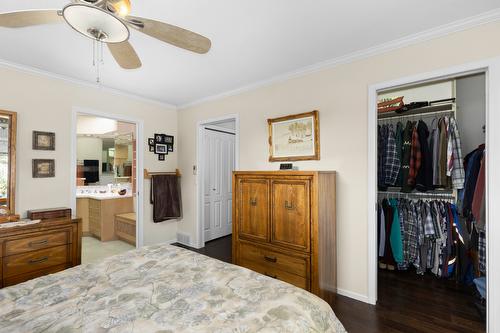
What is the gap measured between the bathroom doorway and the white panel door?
1.15 meters

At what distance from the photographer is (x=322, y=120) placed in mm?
2709

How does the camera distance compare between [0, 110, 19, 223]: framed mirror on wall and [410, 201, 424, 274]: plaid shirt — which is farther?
[410, 201, 424, 274]: plaid shirt

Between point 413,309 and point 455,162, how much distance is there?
1516mm

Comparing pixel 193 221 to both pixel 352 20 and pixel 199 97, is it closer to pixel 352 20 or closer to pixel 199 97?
pixel 199 97

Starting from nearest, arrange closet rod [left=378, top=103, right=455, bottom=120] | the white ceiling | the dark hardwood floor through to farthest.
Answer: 1. the white ceiling
2. the dark hardwood floor
3. closet rod [left=378, top=103, right=455, bottom=120]

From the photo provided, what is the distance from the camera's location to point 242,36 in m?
2.14

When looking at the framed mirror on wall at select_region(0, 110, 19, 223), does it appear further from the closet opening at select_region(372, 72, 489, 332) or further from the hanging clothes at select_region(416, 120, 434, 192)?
the hanging clothes at select_region(416, 120, 434, 192)

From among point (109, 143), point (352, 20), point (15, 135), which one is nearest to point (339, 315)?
point (352, 20)

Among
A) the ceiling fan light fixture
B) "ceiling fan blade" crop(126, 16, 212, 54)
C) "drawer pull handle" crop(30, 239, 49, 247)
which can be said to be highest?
the ceiling fan light fixture

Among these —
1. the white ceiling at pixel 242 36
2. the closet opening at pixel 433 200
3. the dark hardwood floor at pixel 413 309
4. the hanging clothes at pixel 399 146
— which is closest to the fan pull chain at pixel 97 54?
the white ceiling at pixel 242 36

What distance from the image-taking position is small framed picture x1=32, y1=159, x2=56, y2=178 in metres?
2.76

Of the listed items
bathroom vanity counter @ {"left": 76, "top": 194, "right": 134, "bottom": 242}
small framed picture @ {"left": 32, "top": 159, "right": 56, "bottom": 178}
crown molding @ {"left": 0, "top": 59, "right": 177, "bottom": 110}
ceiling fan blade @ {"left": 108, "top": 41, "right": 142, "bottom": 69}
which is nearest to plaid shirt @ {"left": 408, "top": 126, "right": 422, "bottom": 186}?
ceiling fan blade @ {"left": 108, "top": 41, "right": 142, "bottom": 69}

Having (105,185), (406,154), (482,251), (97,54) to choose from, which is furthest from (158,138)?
(482,251)

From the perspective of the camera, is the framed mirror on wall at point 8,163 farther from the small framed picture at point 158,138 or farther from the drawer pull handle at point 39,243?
the small framed picture at point 158,138
